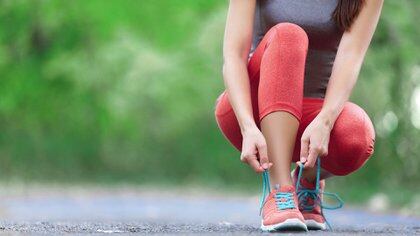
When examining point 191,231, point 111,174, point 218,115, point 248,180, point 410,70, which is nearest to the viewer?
point 191,231

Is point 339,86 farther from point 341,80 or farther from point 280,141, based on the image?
point 280,141

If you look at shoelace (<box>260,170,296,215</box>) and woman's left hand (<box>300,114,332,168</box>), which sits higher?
woman's left hand (<box>300,114,332,168</box>)

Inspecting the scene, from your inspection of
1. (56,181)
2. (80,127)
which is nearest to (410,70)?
(56,181)

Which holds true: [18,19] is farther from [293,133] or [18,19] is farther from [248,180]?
[293,133]

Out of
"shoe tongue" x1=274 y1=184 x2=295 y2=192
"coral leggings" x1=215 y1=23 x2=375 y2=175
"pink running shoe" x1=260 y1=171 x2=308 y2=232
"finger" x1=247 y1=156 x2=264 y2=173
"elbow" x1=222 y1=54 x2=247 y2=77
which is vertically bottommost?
"pink running shoe" x1=260 y1=171 x2=308 y2=232

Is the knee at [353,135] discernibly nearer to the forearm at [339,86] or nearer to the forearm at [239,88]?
the forearm at [339,86]

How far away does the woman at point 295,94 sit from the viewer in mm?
3465

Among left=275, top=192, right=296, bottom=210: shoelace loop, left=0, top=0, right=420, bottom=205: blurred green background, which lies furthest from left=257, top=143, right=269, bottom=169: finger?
left=0, top=0, right=420, bottom=205: blurred green background

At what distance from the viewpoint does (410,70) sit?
11484mm

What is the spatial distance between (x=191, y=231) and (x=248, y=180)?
14.7 m

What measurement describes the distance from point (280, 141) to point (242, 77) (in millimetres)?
298

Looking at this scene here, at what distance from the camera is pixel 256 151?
11.4 ft

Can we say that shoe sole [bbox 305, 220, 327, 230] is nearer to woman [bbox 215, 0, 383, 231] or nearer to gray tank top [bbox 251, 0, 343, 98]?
woman [bbox 215, 0, 383, 231]

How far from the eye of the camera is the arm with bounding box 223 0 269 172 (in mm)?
3453
